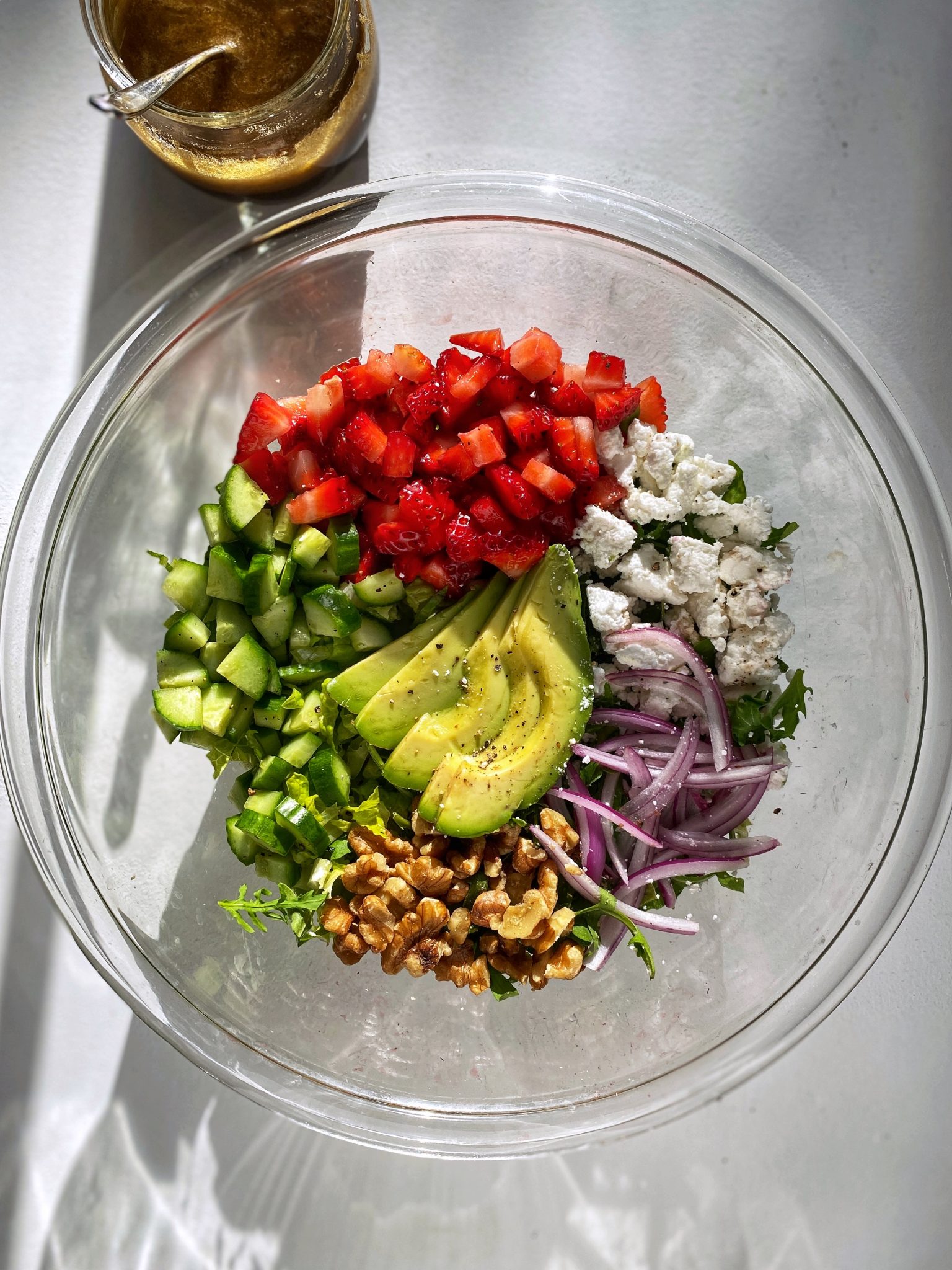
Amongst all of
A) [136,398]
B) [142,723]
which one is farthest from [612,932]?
[136,398]

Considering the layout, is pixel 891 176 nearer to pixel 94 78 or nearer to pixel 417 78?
pixel 417 78

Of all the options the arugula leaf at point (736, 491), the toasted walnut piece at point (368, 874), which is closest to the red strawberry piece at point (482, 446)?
the arugula leaf at point (736, 491)

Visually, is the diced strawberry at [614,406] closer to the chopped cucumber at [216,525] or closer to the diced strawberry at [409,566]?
the diced strawberry at [409,566]

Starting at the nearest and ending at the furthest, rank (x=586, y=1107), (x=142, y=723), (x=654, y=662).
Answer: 1. (x=654, y=662)
2. (x=586, y=1107)
3. (x=142, y=723)

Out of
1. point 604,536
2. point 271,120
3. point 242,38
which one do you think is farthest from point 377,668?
point 242,38

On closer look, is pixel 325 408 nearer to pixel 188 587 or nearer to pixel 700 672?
pixel 188 587

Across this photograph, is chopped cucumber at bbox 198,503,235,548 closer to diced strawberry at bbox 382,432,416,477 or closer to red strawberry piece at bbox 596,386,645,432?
diced strawberry at bbox 382,432,416,477
